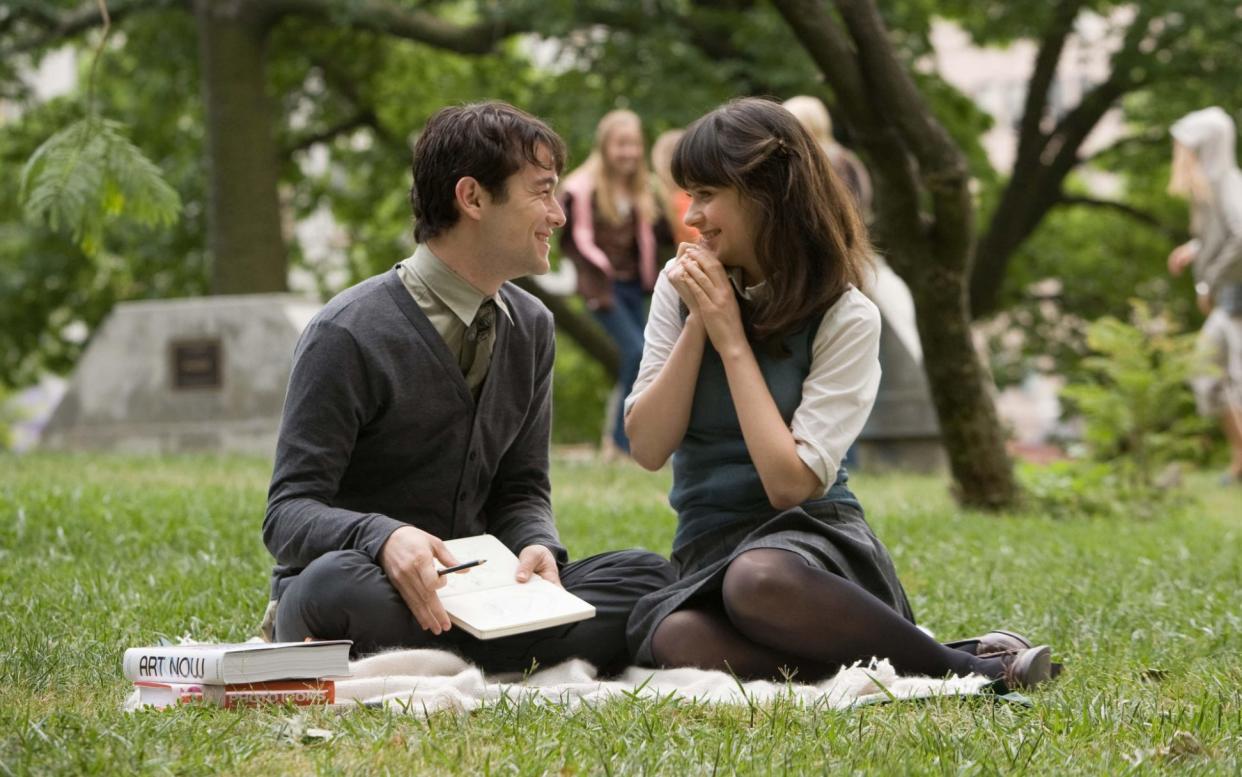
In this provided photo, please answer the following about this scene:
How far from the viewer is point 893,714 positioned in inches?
132

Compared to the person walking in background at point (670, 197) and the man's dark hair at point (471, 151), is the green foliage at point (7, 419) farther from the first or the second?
the man's dark hair at point (471, 151)

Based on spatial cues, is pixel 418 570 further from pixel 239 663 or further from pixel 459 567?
pixel 239 663

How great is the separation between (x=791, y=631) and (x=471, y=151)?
54.3 inches

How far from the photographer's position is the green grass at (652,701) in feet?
9.55

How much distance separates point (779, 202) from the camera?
409cm

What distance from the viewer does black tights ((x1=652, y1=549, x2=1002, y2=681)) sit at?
3.76m

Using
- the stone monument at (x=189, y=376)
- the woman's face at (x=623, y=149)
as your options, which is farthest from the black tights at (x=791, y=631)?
the stone monument at (x=189, y=376)

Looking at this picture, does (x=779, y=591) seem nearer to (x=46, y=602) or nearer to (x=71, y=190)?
(x=46, y=602)

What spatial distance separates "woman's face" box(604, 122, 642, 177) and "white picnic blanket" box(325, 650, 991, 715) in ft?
21.8

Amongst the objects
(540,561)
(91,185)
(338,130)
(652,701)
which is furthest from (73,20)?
(652,701)

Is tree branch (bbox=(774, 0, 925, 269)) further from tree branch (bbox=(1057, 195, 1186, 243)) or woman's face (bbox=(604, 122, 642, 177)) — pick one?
tree branch (bbox=(1057, 195, 1186, 243))

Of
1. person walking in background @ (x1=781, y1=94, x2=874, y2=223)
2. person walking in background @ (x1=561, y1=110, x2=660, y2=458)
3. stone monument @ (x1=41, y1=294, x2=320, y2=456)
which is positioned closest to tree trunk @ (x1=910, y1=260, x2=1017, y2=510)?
person walking in background @ (x1=781, y1=94, x2=874, y2=223)

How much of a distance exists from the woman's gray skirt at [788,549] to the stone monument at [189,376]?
30.2ft

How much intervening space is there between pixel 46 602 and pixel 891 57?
4.16 meters
